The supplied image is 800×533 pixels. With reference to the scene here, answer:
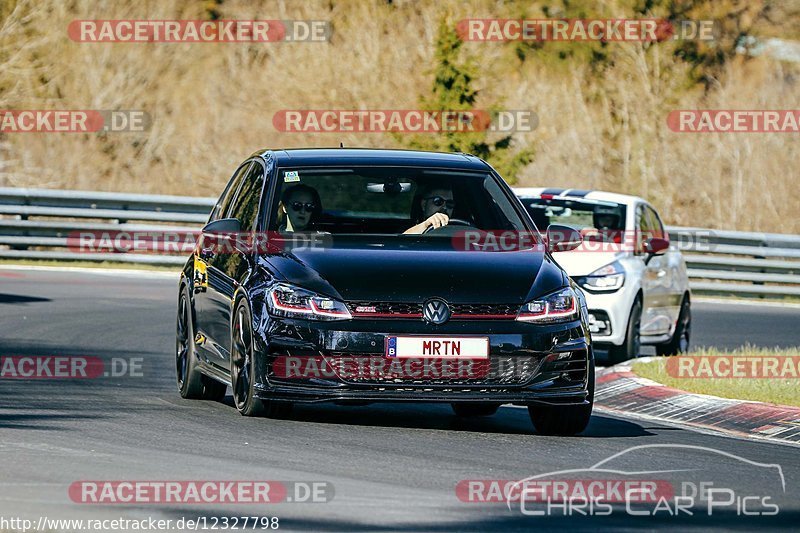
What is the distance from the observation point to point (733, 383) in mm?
13469

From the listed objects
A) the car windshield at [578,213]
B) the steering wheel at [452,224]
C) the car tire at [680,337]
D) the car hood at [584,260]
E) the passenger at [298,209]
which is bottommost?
the car tire at [680,337]

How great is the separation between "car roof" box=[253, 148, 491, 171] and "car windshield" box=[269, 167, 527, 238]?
0.24ft

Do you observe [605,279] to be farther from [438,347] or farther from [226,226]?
[438,347]

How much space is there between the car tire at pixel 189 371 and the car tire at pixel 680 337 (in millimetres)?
6926

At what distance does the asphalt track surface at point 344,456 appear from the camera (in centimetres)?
695

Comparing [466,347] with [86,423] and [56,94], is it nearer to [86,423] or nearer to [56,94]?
[86,423]

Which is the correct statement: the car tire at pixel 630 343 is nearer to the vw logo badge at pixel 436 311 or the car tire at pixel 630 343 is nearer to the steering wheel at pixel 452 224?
the steering wheel at pixel 452 224

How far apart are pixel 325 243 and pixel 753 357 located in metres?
6.57

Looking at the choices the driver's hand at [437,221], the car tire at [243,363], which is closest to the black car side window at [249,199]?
the car tire at [243,363]

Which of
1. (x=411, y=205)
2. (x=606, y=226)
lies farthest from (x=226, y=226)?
(x=606, y=226)

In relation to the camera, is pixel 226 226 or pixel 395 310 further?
pixel 226 226

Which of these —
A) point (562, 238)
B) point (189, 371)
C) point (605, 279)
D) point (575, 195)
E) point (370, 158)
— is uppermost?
point (370, 158)

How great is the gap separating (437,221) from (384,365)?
1786mm

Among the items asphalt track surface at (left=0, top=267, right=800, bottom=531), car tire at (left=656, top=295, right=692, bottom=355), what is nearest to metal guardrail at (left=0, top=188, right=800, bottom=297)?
car tire at (left=656, top=295, right=692, bottom=355)
